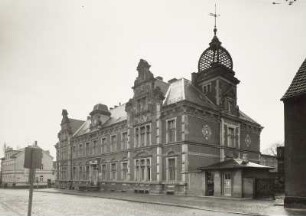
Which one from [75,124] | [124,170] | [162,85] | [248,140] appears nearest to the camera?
[162,85]

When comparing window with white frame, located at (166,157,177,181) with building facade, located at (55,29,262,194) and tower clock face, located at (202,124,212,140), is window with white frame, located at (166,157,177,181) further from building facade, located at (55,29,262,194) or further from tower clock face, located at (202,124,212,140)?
tower clock face, located at (202,124,212,140)

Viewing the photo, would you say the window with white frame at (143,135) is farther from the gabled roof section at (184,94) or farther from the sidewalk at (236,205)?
the sidewalk at (236,205)

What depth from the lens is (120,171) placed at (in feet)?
131

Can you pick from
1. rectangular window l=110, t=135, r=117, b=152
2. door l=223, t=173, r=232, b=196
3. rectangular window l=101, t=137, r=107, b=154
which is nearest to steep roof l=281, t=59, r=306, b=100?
door l=223, t=173, r=232, b=196

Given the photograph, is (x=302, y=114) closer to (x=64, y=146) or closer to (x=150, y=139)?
(x=150, y=139)

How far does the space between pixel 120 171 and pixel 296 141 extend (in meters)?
A: 25.2

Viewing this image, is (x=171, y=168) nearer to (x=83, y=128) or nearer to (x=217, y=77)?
(x=217, y=77)

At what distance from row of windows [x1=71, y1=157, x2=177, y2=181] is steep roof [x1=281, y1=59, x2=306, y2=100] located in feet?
50.5

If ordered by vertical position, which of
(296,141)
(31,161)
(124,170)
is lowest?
(124,170)

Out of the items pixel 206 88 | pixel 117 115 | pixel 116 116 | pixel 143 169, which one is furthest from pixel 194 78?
pixel 116 116

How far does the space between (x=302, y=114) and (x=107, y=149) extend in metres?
29.3

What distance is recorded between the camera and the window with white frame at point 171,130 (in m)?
32.3

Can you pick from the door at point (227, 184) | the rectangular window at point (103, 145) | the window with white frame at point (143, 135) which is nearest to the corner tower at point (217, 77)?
the window with white frame at point (143, 135)

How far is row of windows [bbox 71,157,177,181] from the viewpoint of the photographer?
32250 mm
